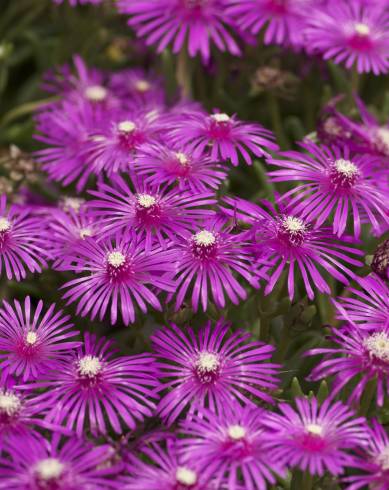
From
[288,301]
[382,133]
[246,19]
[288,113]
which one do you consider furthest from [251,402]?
[288,113]

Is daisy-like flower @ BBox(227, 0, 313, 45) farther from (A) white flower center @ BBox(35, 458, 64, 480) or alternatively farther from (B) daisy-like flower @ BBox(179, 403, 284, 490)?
(A) white flower center @ BBox(35, 458, 64, 480)

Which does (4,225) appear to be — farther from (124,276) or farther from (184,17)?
(184,17)

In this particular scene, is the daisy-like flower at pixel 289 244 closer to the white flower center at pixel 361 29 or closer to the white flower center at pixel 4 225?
the white flower center at pixel 4 225

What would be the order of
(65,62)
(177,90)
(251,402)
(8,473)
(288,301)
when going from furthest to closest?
(65,62) < (177,90) < (288,301) < (251,402) < (8,473)

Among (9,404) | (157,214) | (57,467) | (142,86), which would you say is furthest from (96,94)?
(57,467)

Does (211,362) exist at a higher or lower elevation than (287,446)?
higher

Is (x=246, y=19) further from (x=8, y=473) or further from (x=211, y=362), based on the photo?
(x=8, y=473)
